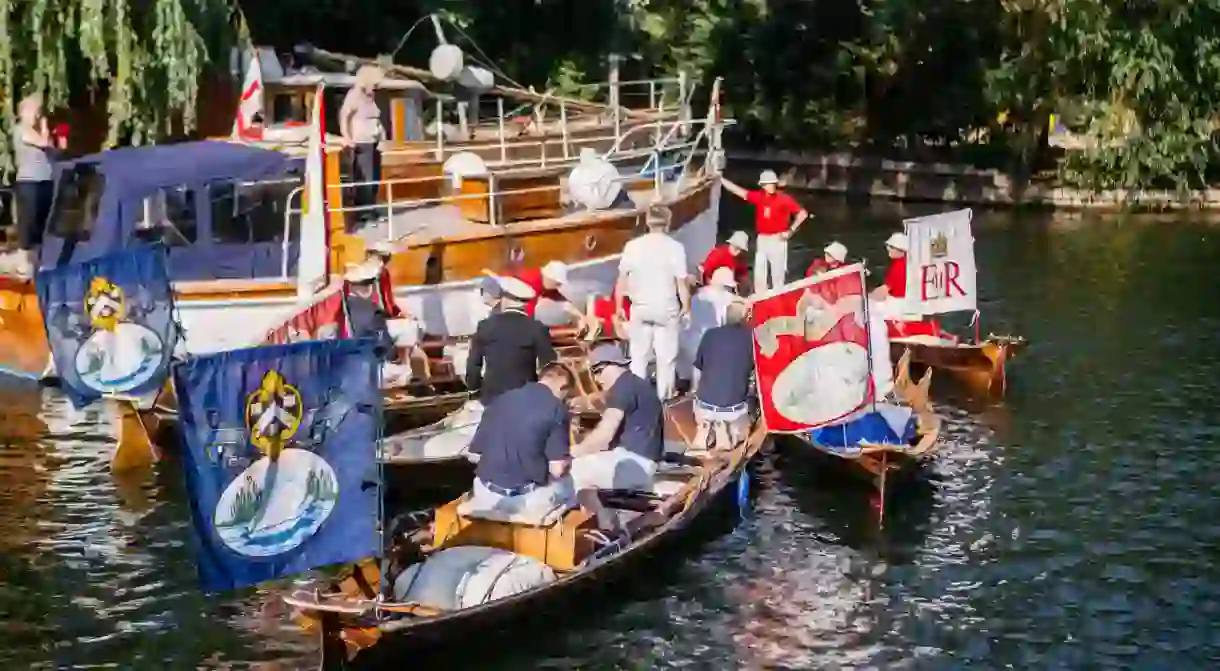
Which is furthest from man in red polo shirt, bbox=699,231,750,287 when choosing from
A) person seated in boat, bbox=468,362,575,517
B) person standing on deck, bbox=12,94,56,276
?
person standing on deck, bbox=12,94,56,276

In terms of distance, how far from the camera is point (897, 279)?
22.0 m

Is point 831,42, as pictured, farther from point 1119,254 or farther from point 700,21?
point 1119,254

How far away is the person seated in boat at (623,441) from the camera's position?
49.6 ft

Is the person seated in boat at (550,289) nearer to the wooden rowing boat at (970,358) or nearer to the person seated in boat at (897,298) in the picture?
the person seated in boat at (897,298)

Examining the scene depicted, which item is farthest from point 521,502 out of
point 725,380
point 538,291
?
point 538,291

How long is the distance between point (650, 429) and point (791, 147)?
37892mm

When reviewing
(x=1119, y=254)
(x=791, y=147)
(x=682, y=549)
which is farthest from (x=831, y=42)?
(x=682, y=549)

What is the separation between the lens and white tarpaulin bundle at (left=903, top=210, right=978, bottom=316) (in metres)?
21.6

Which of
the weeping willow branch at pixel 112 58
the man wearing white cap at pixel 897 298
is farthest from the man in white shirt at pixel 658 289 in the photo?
the weeping willow branch at pixel 112 58

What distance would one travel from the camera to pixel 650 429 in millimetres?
15281

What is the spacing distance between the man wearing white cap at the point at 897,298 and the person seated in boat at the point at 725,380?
4496 mm

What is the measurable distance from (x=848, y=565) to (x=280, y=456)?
6.27 meters

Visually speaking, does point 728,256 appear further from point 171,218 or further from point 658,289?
point 171,218

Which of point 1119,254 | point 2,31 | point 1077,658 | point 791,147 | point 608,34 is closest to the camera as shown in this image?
point 1077,658
